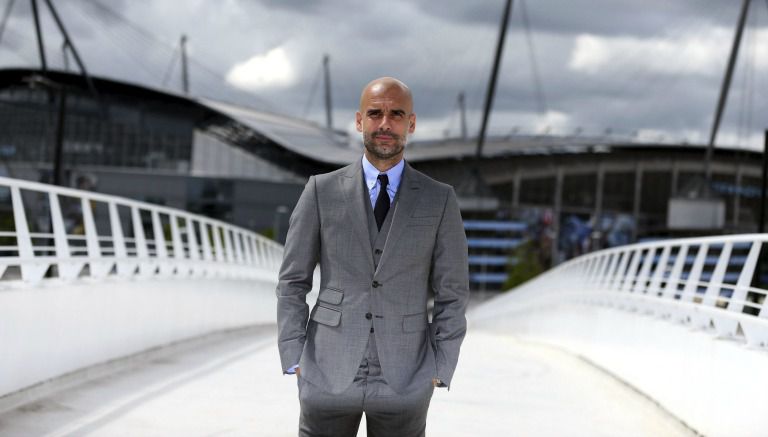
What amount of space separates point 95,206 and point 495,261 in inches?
3366

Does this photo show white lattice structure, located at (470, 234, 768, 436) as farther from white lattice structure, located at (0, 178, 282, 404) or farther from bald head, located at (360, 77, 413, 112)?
white lattice structure, located at (0, 178, 282, 404)

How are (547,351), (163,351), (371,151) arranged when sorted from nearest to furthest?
1. (371,151)
2. (163,351)
3. (547,351)

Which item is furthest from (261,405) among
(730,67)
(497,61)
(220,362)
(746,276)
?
(497,61)

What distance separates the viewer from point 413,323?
4047 millimetres

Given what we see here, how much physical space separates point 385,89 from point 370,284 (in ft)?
2.45

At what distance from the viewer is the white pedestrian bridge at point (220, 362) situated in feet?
26.1

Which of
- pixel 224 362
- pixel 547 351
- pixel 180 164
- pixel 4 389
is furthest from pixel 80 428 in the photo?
pixel 180 164

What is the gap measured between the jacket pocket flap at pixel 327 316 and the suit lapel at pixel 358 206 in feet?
0.79

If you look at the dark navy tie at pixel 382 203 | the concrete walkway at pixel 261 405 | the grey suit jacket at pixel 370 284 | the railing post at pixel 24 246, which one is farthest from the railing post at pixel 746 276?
the railing post at pixel 24 246

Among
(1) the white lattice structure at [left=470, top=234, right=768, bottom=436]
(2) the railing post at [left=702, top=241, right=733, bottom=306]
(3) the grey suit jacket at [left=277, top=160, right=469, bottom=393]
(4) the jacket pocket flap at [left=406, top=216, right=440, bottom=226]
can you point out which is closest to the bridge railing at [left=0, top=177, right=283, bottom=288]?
(3) the grey suit jacket at [left=277, top=160, right=469, bottom=393]

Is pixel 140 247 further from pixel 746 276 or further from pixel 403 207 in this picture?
pixel 403 207

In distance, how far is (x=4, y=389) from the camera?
26.2 feet

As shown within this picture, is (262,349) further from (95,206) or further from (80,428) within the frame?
(80,428)

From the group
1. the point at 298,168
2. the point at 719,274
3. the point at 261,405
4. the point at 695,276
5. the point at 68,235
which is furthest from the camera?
the point at 298,168
